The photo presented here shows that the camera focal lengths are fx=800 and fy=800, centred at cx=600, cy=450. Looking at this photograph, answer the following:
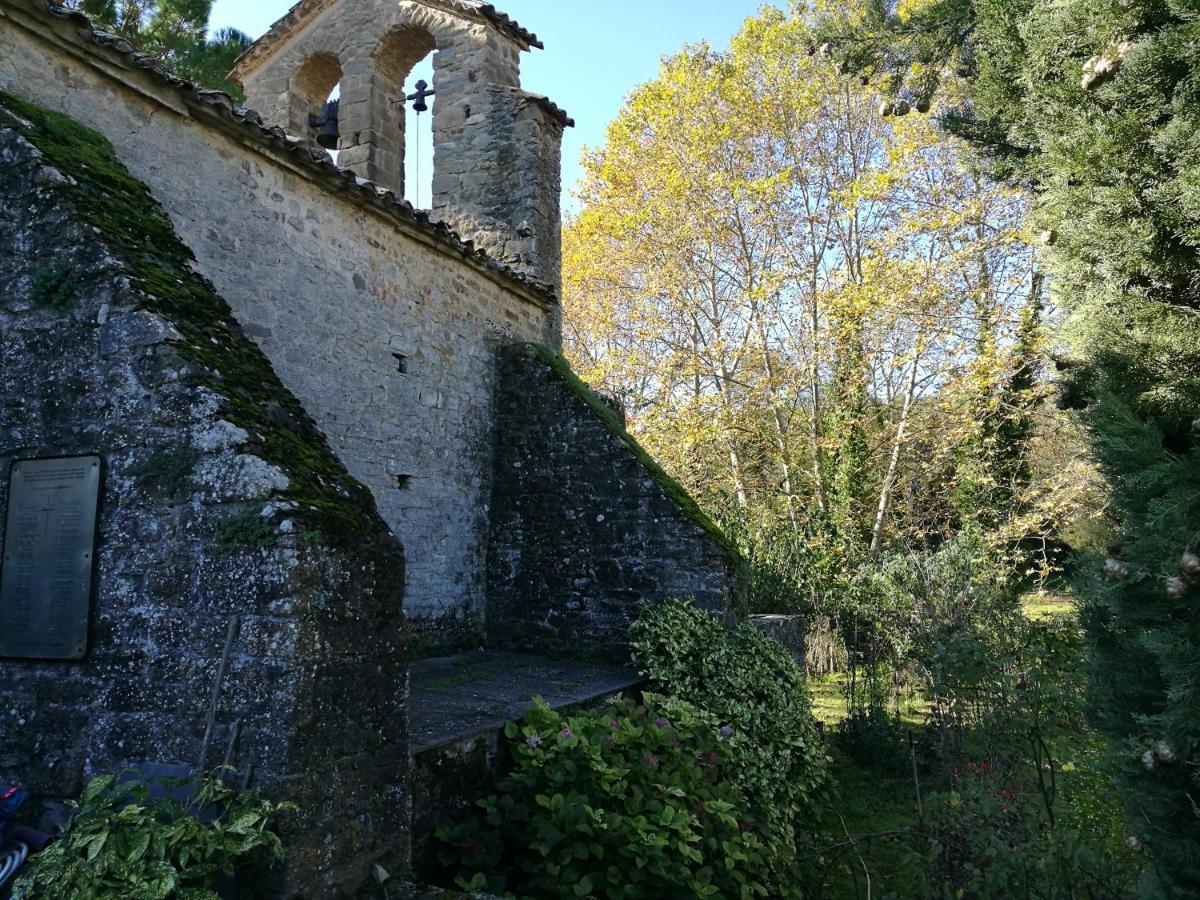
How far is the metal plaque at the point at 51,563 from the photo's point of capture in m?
3.05

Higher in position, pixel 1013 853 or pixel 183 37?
pixel 183 37

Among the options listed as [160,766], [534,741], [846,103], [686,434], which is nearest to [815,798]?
[534,741]

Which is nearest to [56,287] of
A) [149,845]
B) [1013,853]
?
[149,845]

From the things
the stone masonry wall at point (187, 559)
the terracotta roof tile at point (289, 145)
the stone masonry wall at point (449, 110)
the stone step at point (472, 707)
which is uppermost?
the stone masonry wall at point (449, 110)

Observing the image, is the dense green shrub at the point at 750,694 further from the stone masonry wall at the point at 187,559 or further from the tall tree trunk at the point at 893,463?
the tall tree trunk at the point at 893,463

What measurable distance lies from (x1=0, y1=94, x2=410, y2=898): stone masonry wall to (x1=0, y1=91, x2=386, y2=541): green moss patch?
1cm

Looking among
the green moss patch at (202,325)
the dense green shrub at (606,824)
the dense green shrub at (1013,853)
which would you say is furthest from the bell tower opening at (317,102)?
the dense green shrub at (1013,853)

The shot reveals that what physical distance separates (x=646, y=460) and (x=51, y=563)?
4.84 meters

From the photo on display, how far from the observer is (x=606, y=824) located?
361cm

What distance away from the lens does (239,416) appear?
3041 mm

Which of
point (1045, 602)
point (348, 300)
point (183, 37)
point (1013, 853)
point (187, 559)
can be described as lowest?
point (1013, 853)

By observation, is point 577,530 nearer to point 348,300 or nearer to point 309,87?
point 348,300

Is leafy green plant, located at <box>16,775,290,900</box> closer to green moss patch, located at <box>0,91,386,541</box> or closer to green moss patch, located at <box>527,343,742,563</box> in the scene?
green moss patch, located at <box>0,91,386,541</box>

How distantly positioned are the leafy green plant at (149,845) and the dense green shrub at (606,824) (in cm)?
121
